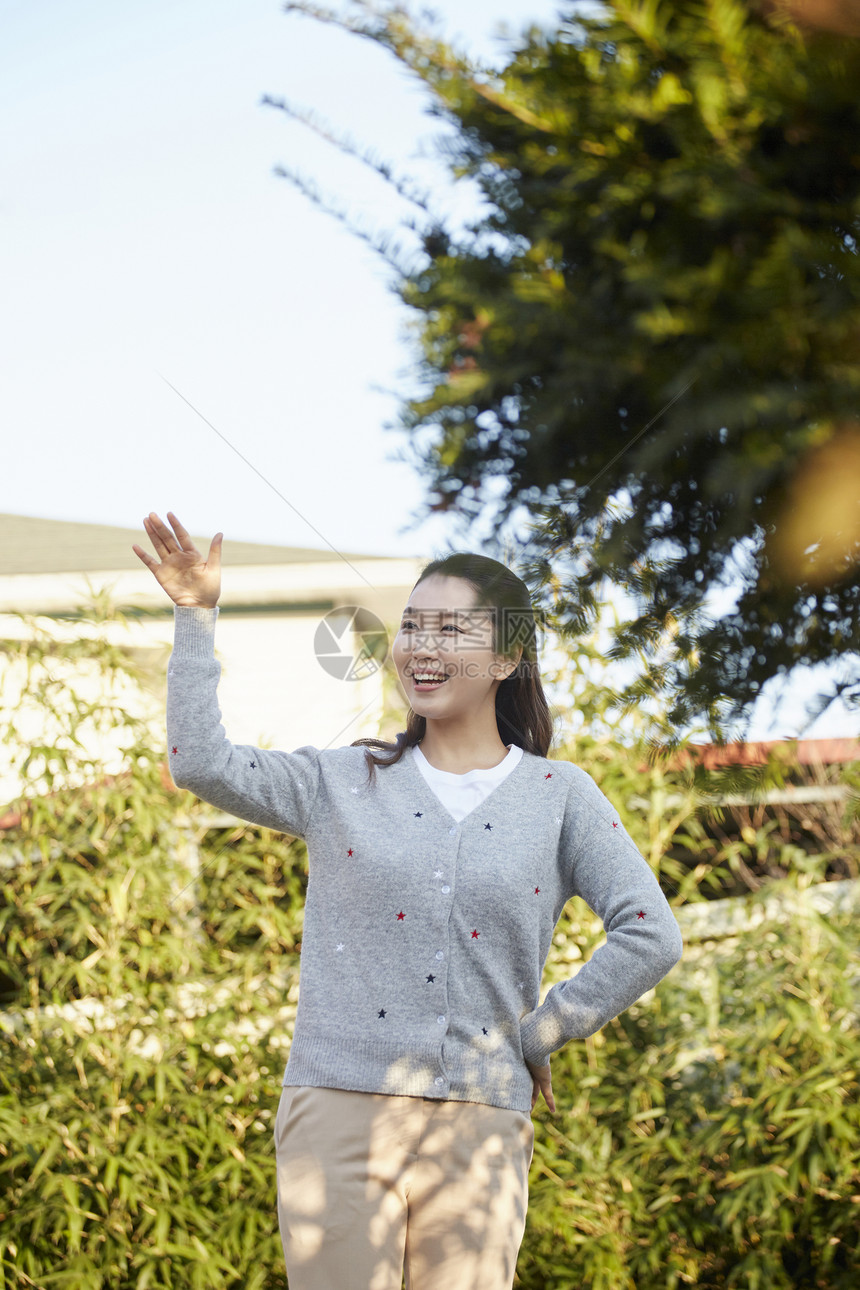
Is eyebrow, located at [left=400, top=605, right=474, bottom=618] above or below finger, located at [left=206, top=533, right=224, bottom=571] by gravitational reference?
below

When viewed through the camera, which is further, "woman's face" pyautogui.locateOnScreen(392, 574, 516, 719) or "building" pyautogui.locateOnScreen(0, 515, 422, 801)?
"building" pyautogui.locateOnScreen(0, 515, 422, 801)

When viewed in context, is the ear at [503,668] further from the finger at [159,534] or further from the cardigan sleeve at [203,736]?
the finger at [159,534]

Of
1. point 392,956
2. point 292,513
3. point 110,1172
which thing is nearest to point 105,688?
point 110,1172

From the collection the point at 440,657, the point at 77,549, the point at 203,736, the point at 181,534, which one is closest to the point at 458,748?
the point at 440,657

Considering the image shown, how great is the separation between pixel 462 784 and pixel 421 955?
26cm

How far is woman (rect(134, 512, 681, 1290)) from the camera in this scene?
129 centimetres

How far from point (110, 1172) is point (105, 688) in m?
1.15

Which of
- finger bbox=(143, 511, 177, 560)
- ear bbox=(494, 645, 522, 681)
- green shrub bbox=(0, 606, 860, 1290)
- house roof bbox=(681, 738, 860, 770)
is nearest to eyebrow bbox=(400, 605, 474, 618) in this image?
ear bbox=(494, 645, 522, 681)

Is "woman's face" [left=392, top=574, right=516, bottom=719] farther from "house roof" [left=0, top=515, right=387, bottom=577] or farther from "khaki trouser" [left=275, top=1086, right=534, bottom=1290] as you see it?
"house roof" [left=0, top=515, right=387, bottom=577]

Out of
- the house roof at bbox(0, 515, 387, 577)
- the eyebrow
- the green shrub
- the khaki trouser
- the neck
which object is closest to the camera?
the khaki trouser

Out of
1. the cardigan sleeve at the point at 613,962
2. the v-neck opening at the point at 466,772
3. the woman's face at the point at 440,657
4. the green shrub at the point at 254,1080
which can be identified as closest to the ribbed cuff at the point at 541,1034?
the cardigan sleeve at the point at 613,962

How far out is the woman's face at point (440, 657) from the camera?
1429 mm

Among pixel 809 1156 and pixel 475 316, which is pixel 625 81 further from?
pixel 809 1156

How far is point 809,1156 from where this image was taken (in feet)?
8.00
